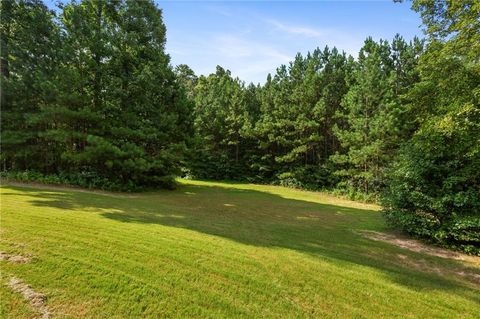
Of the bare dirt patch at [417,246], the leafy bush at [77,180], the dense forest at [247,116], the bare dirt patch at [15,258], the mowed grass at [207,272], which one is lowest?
the bare dirt patch at [417,246]

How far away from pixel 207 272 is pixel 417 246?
6285 millimetres

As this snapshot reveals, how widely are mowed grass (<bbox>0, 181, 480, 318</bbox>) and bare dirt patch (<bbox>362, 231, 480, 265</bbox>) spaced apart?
17.2 inches

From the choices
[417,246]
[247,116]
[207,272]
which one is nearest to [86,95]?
[207,272]

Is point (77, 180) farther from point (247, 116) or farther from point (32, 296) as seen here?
point (247, 116)

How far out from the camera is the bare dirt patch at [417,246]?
714cm

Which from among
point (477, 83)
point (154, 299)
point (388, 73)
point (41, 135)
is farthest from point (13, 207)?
point (388, 73)

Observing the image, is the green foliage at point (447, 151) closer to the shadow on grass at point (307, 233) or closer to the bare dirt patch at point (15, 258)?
the shadow on grass at point (307, 233)

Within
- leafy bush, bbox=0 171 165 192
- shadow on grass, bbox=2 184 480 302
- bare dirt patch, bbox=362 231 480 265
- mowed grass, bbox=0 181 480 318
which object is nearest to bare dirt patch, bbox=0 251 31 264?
mowed grass, bbox=0 181 480 318

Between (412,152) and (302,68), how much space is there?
71.5 ft

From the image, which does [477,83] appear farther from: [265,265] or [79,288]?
[79,288]

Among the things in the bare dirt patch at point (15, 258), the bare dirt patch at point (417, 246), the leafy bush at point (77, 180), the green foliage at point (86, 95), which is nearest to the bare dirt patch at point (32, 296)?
the bare dirt patch at point (15, 258)

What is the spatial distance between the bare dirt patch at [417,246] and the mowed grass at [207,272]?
0.44 metres

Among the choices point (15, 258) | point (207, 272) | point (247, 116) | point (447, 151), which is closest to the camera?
point (15, 258)

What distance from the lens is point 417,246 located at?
308 inches
